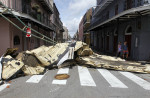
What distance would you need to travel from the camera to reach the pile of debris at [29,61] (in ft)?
18.6

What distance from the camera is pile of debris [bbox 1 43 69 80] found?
223 inches

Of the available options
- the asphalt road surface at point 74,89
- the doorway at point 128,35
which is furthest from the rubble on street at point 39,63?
the doorway at point 128,35

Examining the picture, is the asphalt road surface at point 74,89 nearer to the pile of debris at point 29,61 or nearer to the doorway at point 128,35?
the pile of debris at point 29,61

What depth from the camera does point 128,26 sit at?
496 inches

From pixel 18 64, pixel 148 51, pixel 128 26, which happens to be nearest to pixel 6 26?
pixel 18 64

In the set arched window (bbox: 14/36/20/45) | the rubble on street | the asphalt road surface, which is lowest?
the asphalt road surface

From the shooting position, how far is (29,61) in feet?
23.2

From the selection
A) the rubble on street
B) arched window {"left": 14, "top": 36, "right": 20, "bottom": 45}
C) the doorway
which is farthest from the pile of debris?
the doorway

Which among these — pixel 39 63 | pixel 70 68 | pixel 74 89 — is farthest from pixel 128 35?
pixel 74 89

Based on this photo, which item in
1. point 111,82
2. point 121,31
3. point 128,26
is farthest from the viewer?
point 121,31

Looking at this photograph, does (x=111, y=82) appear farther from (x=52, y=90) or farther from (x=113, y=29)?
(x=113, y=29)

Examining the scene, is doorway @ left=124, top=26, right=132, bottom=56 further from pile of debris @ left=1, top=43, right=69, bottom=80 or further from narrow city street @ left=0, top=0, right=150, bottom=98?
pile of debris @ left=1, top=43, right=69, bottom=80

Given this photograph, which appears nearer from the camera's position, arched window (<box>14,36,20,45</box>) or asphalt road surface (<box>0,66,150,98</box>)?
asphalt road surface (<box>0,66,150,98</box>)

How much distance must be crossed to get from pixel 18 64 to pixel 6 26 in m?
Result: 6.48
